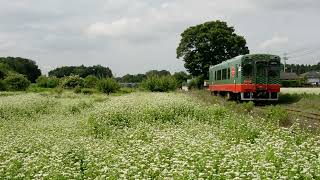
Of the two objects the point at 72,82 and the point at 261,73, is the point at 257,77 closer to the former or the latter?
the point at 261,73

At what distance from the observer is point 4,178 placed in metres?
7.43

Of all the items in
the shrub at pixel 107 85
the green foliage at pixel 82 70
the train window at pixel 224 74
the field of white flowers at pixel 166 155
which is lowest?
the field of white flowers at pixel 166 155

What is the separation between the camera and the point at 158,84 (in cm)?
5050

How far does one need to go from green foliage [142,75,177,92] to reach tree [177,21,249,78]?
8710 mm

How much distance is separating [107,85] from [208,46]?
1860cm

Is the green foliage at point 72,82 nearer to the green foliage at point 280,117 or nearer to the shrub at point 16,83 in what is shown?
the shrub at point 16,83

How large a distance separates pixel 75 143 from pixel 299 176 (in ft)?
18.3

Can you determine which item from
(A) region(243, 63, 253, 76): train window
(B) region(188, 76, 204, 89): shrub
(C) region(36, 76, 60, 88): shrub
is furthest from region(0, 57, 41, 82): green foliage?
(A) region(243, 63, 253, 76): train window

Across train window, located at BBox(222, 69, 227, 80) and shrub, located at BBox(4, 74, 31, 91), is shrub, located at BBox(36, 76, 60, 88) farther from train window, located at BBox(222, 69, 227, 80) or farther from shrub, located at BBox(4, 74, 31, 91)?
train window, located at BBox(222, 69, 227, 80)

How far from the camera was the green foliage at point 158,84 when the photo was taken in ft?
165

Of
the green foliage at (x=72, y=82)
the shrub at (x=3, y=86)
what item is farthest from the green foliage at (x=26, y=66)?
the green foliage at (x=72, y=82)

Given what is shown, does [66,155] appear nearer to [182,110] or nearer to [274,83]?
[182,110]

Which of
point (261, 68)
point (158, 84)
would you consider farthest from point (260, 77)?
point (158, 84)

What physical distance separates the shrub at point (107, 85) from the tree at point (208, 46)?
15.7 m
